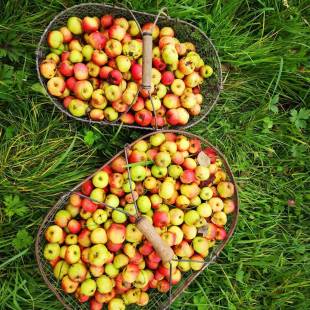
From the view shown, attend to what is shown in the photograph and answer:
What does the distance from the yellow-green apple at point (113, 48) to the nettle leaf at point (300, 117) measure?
1.75 metres

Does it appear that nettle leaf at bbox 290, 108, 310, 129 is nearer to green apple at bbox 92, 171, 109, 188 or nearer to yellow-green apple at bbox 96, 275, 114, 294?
green apple at bbox 92, 171, 109, 188

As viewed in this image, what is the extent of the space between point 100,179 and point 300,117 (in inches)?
79.0

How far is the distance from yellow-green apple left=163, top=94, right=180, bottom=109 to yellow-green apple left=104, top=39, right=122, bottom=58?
487 millimetres

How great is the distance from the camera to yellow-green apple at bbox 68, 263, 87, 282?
8.79ft

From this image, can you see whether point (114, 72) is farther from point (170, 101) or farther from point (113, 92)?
point (170, 101)

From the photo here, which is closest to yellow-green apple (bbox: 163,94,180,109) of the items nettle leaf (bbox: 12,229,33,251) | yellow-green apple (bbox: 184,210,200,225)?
yellow-green apple (bbox: 184,210,200,225)

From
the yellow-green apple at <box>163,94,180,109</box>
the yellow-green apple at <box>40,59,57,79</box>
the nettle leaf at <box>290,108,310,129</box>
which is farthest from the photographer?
the nettle leaf at <box>290,108,310,129</box>

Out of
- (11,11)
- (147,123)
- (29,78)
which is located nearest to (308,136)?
(147,123)

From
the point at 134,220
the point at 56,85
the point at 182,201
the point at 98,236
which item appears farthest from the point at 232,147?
the point at 56,85

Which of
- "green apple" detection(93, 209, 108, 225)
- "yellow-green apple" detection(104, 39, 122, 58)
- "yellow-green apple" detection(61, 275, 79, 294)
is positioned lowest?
"yellow-green apple" detection(61, 275, 79, 294)

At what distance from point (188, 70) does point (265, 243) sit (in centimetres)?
167

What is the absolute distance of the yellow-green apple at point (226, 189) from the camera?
3082 mm

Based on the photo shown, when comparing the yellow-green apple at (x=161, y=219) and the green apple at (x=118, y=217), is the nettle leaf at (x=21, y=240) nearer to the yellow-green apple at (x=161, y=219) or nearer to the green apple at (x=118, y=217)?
the green apple at (x=118, y=217)

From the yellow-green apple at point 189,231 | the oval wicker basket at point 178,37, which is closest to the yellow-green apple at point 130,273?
the yellow-green apple at point 189,231
